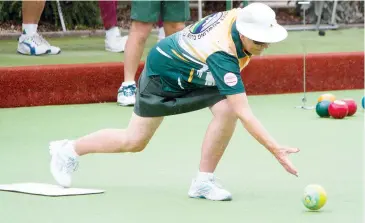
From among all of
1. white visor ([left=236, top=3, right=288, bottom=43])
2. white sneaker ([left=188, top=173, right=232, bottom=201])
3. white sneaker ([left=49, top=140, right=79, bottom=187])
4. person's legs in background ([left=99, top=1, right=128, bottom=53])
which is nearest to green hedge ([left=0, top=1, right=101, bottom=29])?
person's legs in background ([left=99, top=1, right=128, bottom=53])

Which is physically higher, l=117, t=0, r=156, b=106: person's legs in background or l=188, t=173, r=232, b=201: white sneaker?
l=188, t=173, r=232, b=201: white sneaker

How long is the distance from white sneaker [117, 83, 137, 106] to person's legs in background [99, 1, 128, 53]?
54.7 inches

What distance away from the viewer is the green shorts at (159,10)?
7.05 metres

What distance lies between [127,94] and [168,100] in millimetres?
2586

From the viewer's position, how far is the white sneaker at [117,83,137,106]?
7.15 meters

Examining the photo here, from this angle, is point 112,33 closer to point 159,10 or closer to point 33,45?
point 33,45

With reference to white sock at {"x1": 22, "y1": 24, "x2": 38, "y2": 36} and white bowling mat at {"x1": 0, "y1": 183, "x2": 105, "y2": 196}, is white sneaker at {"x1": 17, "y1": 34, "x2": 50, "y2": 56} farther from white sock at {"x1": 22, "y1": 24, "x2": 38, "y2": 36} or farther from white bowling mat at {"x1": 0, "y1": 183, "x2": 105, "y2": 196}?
white bowling mat at {"x1": 0, "y1": 183, "x2": 105, "y2": 196}

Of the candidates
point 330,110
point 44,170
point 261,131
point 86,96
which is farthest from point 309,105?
point 261,131

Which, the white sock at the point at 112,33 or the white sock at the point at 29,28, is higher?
the white sock at the point at 29,28

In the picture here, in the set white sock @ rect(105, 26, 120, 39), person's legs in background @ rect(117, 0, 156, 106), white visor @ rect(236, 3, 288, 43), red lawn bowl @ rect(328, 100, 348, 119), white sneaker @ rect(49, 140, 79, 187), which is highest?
white visor @ rect(236, 3, 288, 43)

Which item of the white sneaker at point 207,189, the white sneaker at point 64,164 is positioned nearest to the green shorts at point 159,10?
the white sneaker at point 64,164

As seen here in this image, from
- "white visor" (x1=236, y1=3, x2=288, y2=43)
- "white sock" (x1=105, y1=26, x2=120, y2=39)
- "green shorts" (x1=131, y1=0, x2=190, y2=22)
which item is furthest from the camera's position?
"white sock" (x1=105, y1=26, x2=120, y2=39)

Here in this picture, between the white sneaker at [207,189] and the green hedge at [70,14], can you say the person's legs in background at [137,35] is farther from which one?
the green hedge at [70,14]

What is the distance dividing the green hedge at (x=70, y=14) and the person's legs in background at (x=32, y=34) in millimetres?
1222
